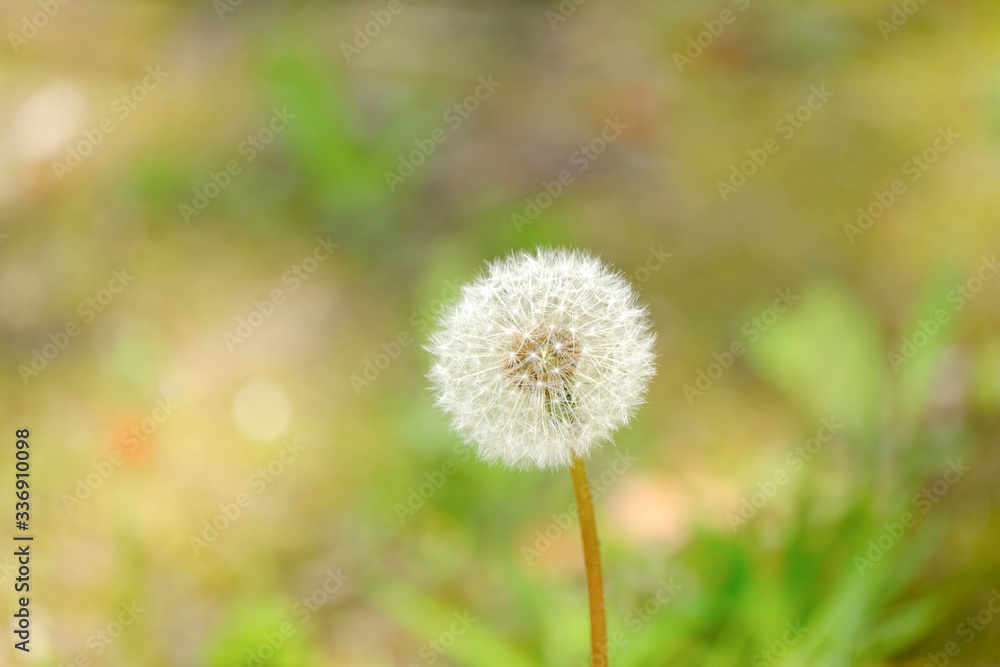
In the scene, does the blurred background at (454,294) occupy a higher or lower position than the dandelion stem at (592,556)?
higher

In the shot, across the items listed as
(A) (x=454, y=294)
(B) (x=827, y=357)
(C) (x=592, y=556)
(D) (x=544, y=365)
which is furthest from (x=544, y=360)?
(B) (x=827, y=357)

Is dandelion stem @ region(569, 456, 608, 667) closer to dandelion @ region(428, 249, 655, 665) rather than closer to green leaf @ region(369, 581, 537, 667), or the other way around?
dandelion @ region(428, 249, 655, 665)

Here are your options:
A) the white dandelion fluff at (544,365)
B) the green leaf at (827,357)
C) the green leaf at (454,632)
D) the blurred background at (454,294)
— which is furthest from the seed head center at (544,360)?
the green leaf at (827,357)

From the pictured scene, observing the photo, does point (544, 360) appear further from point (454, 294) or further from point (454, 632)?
point (454, 294)

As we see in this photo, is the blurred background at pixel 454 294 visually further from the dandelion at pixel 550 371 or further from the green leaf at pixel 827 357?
the dandelion at pixel 550 371

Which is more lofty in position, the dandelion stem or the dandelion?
the dandelion

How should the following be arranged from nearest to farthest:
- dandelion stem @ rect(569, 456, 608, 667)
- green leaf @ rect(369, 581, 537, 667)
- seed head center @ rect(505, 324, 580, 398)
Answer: dandelion stem @ rect(569, 456, 608, 667)
seed head center @ rect(505, 324, 580, 398)
green leaf @ rect(369, 581, 537, 667)

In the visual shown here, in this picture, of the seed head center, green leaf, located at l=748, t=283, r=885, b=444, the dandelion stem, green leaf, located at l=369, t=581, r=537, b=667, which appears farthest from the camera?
green leaf, located at l=748, t=283, r=885, b=444

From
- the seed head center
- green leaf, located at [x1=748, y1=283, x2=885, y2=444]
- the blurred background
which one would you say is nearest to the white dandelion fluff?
the seed head center
